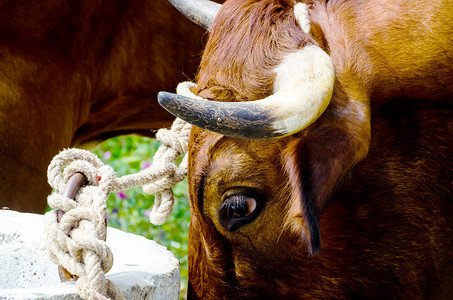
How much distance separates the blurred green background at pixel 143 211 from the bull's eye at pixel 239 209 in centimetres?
321


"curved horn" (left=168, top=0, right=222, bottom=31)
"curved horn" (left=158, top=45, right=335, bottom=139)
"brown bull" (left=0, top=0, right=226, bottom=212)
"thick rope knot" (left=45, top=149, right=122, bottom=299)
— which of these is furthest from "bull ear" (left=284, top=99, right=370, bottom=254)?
"brown bull" (left=0, top=0, right=226, bottom=212)

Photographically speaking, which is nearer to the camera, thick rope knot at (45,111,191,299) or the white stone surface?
thick rope knot at (45,111,191,299)

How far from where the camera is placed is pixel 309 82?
7.01ft

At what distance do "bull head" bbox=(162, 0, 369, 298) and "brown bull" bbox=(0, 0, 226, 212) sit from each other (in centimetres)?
145

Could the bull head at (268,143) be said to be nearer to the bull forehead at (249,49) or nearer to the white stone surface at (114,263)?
the bull forehead at (249,49)

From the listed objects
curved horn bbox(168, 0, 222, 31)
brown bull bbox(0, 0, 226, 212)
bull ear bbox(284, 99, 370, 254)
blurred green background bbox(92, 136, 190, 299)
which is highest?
curved horn bbox(168, 0, 222, 31)

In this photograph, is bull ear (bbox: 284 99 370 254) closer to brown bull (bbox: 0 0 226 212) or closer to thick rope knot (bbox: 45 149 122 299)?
thick rope knot (bbox: 45 149 122 299)

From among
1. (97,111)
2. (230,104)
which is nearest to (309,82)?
(230,104)

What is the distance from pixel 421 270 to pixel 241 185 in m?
0.72

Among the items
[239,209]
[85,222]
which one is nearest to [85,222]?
[85,222]

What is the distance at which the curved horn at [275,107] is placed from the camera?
6.34ft

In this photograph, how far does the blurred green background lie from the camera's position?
19.0 ft

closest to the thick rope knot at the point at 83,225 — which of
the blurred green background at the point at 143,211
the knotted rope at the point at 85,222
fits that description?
the knotted rope at the point at 85,222

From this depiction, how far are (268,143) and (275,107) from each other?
1.02ft
